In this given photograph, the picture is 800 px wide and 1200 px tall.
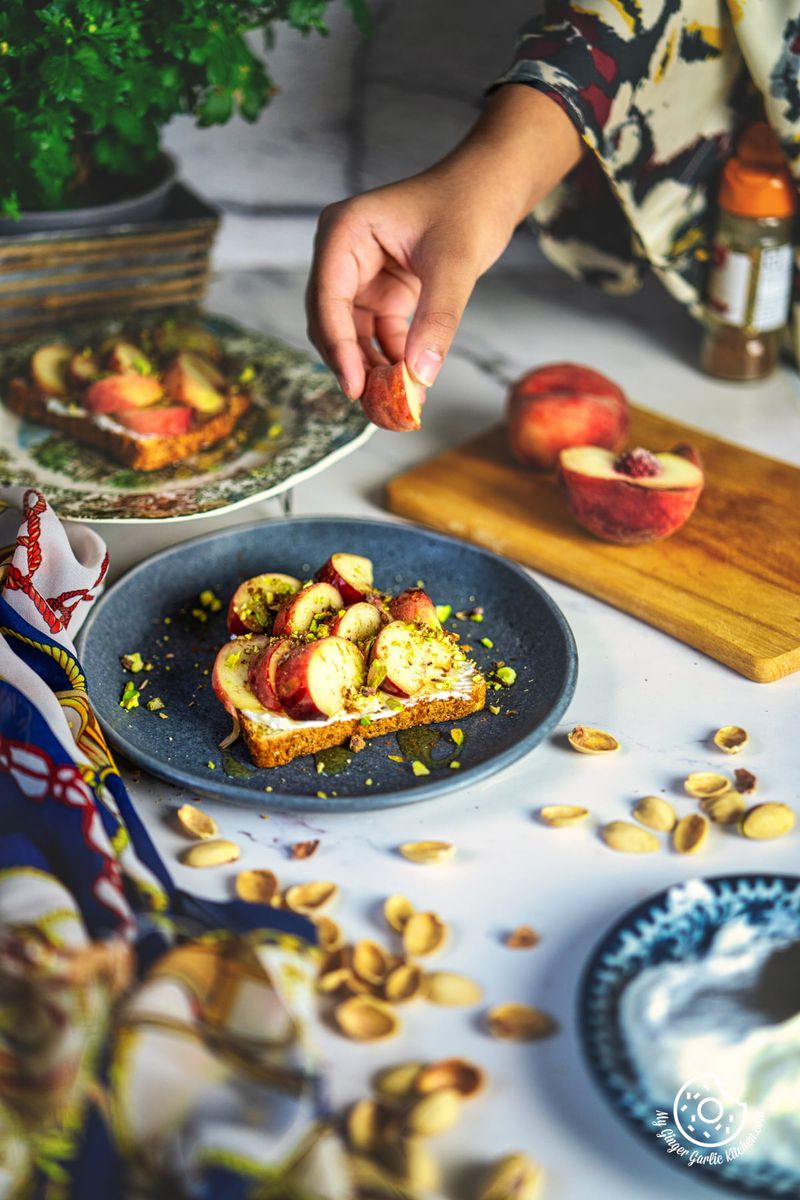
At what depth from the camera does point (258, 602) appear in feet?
3.60

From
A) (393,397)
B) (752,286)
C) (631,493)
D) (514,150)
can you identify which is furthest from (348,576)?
(752,286)

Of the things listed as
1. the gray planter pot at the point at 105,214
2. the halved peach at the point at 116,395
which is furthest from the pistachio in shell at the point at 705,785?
the gray planter pot at the point at 105,214

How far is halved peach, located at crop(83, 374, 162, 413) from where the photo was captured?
139 cm

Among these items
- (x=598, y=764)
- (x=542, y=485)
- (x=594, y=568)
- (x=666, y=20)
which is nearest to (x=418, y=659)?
(x=598, y=764)

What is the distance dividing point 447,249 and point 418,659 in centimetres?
44

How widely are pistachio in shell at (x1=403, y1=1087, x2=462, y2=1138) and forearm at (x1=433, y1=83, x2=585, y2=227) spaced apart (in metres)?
0.90

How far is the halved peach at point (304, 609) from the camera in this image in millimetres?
1044

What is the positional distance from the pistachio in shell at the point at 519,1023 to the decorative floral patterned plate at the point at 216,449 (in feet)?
1.90

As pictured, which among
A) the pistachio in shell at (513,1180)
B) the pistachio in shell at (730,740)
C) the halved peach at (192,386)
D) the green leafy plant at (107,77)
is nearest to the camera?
the pistachio in shell at (513,1180)

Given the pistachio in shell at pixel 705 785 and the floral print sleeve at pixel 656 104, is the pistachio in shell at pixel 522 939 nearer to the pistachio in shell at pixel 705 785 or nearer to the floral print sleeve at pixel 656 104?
the pistachio in shell at pixel 705 785

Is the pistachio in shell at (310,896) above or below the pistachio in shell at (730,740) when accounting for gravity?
below

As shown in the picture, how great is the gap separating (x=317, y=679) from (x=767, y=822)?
36 cm

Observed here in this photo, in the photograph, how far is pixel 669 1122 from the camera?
2.29 ft

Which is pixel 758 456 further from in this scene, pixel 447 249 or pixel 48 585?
pixel 48 585
